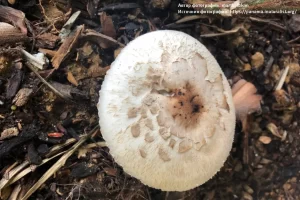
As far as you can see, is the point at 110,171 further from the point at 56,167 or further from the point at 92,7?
the point at 92,7

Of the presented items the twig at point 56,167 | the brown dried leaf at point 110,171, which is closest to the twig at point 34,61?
the twig at point 56,167

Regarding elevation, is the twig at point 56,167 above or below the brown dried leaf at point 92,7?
below

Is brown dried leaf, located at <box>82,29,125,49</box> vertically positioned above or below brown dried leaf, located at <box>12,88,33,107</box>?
above

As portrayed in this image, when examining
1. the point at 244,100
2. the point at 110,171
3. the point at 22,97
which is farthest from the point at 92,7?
the point at 244,100

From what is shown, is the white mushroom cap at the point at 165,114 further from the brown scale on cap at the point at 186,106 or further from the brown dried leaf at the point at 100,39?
the brown dried leaf at the point at 100,39

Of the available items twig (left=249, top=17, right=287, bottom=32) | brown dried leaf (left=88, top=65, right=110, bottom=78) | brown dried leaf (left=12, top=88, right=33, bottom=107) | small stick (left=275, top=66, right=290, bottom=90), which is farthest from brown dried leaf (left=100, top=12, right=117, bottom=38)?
small stick (left=275, top=66, right=290, bottom=90)

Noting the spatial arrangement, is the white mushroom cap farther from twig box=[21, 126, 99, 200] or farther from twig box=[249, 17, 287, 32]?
twig box=[249, 17, 287, 32]

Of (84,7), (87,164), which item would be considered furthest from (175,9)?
(87,164)
